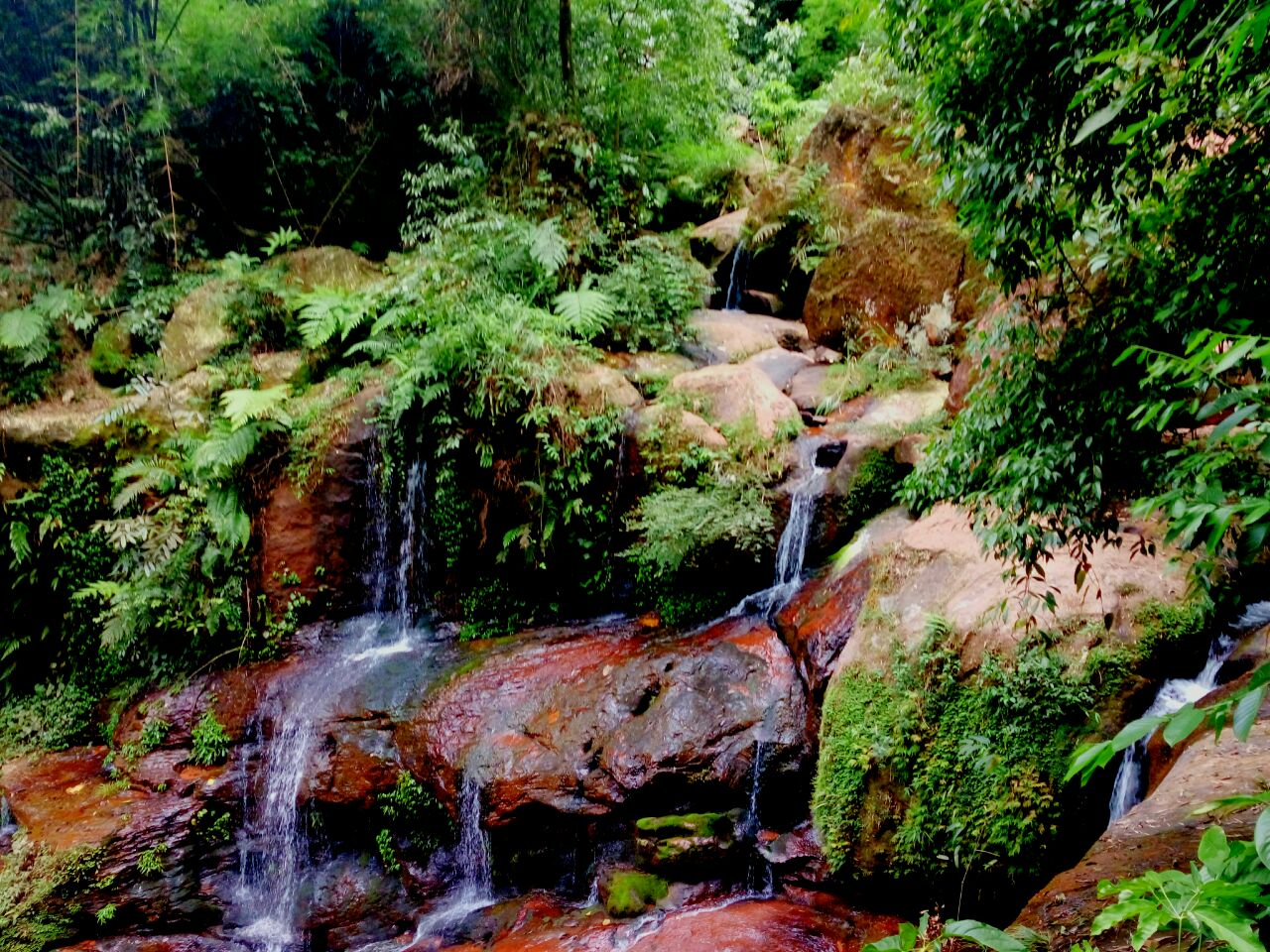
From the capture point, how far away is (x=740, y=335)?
1027 centimetres

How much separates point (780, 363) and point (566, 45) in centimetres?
553

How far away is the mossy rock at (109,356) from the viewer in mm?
8883

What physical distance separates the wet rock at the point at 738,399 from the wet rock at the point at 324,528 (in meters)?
3.66

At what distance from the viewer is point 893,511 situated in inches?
260

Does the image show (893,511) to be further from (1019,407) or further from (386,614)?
(386,614)

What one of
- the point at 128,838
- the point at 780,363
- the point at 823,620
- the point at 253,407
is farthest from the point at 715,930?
the point at 780,363

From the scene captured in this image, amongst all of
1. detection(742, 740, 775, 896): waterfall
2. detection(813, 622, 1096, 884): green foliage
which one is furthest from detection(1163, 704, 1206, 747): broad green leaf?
detection(742, 740, 775, 896): waterfall

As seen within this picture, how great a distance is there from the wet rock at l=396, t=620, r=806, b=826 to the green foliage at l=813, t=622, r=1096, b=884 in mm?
669

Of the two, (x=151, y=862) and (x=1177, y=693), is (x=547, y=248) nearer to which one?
(x=151, y=862)

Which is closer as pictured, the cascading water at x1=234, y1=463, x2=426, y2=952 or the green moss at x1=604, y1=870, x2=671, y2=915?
the green moss at x1=604, y1=870, x2=671, y2=915

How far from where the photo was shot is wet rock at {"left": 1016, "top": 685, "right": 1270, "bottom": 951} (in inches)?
98.3

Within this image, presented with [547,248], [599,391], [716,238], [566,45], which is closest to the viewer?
[599,391]

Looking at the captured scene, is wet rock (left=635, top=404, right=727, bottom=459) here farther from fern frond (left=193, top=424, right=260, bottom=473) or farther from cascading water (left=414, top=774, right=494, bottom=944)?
fern frond (left=193, top=424, right=260, bottom=473)

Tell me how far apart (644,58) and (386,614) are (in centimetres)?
918
